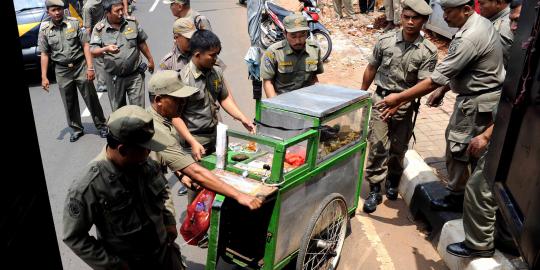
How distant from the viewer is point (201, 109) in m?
4.29

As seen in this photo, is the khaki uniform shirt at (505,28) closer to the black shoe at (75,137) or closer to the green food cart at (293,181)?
the green food cart at (293,181)

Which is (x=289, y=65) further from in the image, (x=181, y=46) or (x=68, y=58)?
(x=68, y=58)

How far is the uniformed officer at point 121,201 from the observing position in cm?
249

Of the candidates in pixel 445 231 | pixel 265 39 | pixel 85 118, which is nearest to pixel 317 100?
pixel 445 231

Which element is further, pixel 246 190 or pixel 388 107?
pixel 388 107

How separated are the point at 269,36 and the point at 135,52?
188 inches

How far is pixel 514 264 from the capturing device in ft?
11.6

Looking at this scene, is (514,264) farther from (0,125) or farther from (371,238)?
(0,125)

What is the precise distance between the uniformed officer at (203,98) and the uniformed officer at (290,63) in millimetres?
644

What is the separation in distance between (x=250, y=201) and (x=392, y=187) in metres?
2.74

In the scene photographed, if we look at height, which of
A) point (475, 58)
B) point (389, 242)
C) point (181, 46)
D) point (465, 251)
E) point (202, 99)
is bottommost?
point (389, 242)

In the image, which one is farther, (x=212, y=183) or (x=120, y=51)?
(x=120, y=51)

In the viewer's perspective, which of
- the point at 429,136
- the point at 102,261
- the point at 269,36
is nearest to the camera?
the point at 102,261

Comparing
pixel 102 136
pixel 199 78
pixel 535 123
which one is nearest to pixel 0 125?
pixel 535 123
